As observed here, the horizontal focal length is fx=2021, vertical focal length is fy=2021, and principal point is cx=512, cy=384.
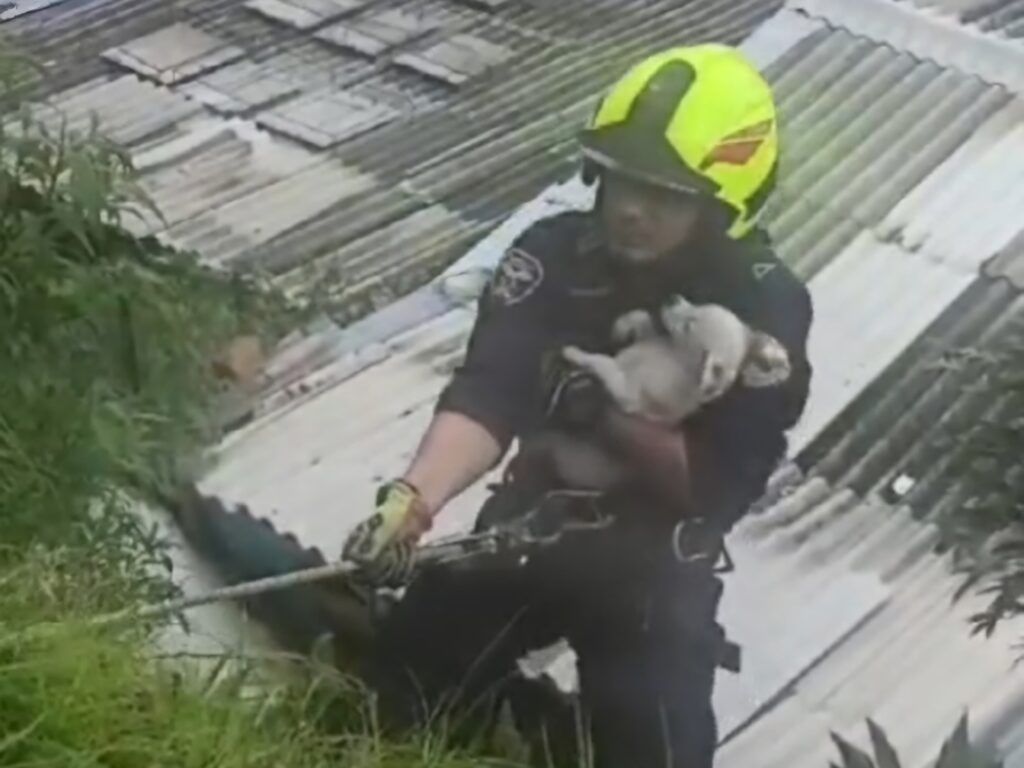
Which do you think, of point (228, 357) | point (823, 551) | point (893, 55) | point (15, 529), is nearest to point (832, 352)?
point (823, 551)

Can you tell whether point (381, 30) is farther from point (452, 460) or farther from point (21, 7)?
point (452, 460)

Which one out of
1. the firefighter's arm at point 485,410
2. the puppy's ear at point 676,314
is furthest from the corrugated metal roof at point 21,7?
the puppy's ear at point 676,314

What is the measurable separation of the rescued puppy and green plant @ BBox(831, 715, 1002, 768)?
0.20m

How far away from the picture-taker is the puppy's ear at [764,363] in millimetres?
1114

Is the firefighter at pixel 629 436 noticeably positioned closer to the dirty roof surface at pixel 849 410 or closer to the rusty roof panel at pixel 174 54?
the dirty roof surface at pixel 849 410

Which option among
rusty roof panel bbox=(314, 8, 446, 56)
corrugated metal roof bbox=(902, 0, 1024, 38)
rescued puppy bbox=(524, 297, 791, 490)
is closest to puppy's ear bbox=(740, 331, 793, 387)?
rescued puppy bbox=(524, 297, 791, 490)

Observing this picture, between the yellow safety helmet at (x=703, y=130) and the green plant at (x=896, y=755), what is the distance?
0.95 feet

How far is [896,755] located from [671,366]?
243 mm

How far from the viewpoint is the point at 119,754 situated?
1.09 meters

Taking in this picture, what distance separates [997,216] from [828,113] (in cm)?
12

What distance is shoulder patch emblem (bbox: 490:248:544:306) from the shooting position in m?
1.17

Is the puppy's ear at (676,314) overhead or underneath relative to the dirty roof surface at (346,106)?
overhead

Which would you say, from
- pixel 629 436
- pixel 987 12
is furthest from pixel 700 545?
pixel 987 12

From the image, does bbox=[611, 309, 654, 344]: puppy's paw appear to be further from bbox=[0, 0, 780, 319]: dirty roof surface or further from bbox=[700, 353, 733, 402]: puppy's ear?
bbox=[0, 0, 780, 319]: dirty roof surface
